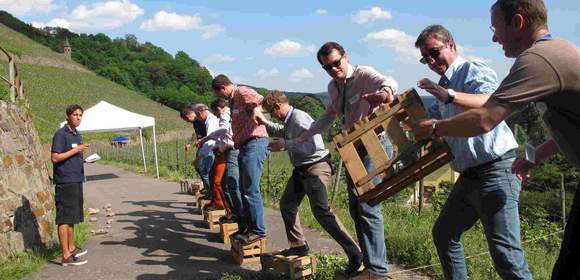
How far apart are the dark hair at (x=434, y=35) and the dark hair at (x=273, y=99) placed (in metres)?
1.86

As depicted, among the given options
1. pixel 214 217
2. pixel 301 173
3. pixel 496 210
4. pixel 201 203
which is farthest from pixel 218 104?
pixel 496 210

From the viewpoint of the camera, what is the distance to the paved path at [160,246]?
18.7 ft

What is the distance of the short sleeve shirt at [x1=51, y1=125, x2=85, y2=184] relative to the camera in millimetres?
6082

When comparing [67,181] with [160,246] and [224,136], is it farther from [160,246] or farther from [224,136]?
[224,136]

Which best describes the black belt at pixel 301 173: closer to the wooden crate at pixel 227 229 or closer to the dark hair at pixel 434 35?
the dark hair at pixel 434 35

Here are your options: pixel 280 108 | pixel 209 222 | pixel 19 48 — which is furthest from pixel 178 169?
pixel 19 48

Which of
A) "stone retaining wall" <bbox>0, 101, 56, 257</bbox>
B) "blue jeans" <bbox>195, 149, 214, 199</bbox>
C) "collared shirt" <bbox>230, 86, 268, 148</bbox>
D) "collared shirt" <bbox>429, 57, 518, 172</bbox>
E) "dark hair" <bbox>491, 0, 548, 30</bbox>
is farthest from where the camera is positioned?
"blue jeans" <bbox>195, 149, 214, 199</bbox>

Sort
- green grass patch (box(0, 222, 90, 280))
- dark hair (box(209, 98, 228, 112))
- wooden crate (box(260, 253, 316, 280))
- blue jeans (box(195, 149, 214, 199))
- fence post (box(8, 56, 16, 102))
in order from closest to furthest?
wooden crate (box(260, 253, 316, 280)) → green grass patch (box(0, 222, 90, 280)) → dark hair (box(209, 98, 228, 112)) → fence post (box(8, 56, 16, 102)) → blue jeans (box(195, 149, 214, 199))

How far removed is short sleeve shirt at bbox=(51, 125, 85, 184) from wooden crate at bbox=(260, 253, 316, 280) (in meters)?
2.67

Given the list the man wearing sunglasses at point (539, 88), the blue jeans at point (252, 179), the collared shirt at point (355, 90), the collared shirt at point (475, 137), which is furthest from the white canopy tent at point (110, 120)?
the man wearing sunglasses at point (539, 88)

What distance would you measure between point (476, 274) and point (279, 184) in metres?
8.40

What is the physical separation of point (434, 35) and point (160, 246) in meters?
4.86

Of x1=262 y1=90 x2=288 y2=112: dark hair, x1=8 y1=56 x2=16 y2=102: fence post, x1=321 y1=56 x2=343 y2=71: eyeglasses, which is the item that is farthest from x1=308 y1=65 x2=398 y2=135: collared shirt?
x1=8 y1=56 x2=16 y2=102: fence post

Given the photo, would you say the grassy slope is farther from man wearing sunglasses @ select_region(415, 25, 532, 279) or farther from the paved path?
man wearing sunglasses @ select_region(415, 25, 532, 279)
